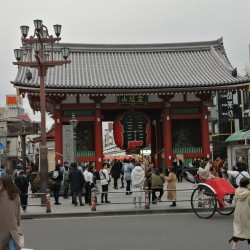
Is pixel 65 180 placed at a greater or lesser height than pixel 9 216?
greater

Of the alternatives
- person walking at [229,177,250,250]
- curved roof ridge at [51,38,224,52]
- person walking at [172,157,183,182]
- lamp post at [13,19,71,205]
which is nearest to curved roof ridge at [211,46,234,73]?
curved roof ridge at [51,38,224,52]

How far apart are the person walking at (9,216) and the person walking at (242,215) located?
400 centimetres

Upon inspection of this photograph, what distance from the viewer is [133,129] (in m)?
31.0

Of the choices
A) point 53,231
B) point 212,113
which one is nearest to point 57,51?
point 53,231

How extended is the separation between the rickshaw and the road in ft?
0.96

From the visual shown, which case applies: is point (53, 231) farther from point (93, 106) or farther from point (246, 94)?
point (246, 94)

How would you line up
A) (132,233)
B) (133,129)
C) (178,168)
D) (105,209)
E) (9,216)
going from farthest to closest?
(133,129), (178,168), (105,209), (132,233), (9,216)

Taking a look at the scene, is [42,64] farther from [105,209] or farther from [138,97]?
[138,97]

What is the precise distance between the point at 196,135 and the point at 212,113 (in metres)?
30.3

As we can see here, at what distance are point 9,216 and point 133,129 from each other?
24121 mm

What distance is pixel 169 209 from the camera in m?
16.0

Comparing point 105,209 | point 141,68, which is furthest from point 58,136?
point 105,209

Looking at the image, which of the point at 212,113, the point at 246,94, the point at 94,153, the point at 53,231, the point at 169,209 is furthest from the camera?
the point at 212,113

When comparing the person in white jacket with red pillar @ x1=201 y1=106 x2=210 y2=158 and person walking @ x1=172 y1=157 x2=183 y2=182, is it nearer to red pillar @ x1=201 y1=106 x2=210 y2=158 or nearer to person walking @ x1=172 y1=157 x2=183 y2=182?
person walking @ x1=172 y1=157 x2=183 y2=182
